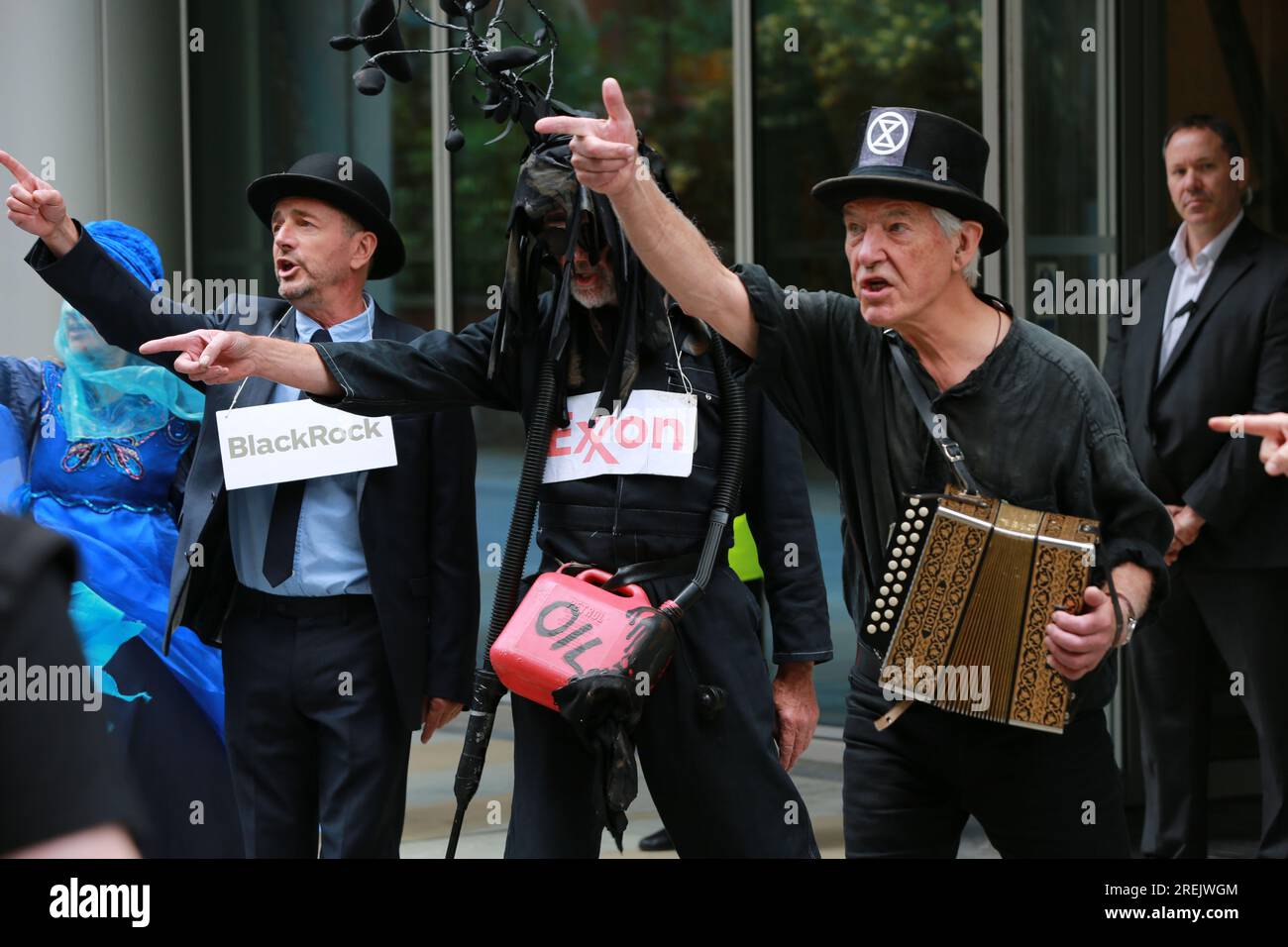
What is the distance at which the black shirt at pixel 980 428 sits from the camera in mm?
3428

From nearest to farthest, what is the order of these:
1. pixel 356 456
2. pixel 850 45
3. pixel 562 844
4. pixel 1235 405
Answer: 1. pixel 562 844
2. pixel 356 456
3. pixel 1235 405
4. pixel 850 45

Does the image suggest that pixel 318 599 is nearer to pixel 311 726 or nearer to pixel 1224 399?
pixel 311 726

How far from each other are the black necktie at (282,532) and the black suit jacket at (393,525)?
0.40ft

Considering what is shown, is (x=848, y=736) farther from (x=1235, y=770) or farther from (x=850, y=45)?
(x=850, y=45)

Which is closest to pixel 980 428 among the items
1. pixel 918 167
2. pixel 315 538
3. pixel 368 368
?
pixel 918 167

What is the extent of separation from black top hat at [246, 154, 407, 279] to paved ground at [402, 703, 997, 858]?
2.05 metres

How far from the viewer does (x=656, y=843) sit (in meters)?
6.35

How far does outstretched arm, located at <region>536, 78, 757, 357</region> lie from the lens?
3.06 metres

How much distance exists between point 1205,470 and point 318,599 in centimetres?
287

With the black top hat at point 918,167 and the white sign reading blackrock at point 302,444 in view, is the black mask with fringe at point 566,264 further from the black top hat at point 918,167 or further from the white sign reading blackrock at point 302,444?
the white sign reading blackrock at point 302,444

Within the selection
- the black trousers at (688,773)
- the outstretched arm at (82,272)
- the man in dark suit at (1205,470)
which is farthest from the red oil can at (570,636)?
the man in dark suit at (1205,470)

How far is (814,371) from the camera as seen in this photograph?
136 inches

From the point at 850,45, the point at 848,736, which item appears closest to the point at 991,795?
the point at 848,736
